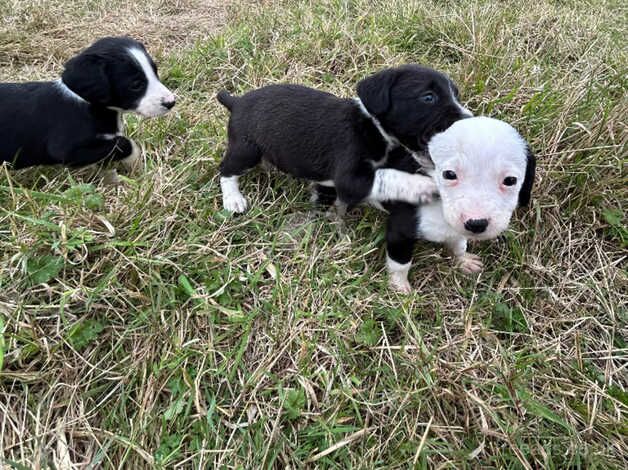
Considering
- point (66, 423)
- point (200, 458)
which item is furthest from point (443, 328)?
point (66, 423)

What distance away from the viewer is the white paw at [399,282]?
260cm

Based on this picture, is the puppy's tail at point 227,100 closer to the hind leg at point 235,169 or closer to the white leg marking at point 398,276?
the hind leg at point 235,169

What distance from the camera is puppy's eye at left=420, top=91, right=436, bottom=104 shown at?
8.52 feet

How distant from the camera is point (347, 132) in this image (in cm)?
280

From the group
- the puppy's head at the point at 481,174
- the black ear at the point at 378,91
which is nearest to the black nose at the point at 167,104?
the black ear at the point at 378,91

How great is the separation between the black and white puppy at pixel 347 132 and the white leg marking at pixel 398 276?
0.36 metres

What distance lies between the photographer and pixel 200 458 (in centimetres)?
191

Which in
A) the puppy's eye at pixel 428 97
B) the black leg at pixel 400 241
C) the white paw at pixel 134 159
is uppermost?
the puppy's eye at pixel 428 97

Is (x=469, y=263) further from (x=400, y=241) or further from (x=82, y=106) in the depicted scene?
(x=82, y=106)

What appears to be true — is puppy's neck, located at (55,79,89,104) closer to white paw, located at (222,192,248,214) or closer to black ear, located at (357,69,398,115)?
white paw, located at (222,192,248,214)

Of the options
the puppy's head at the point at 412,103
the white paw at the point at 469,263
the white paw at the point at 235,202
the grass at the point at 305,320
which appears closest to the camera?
the grass at the point at 305,320

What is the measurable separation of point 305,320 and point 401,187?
823mm

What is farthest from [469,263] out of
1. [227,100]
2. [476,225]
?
[227,100]

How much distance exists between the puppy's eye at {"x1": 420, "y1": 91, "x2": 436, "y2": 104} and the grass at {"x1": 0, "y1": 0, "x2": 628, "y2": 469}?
2.57ft
